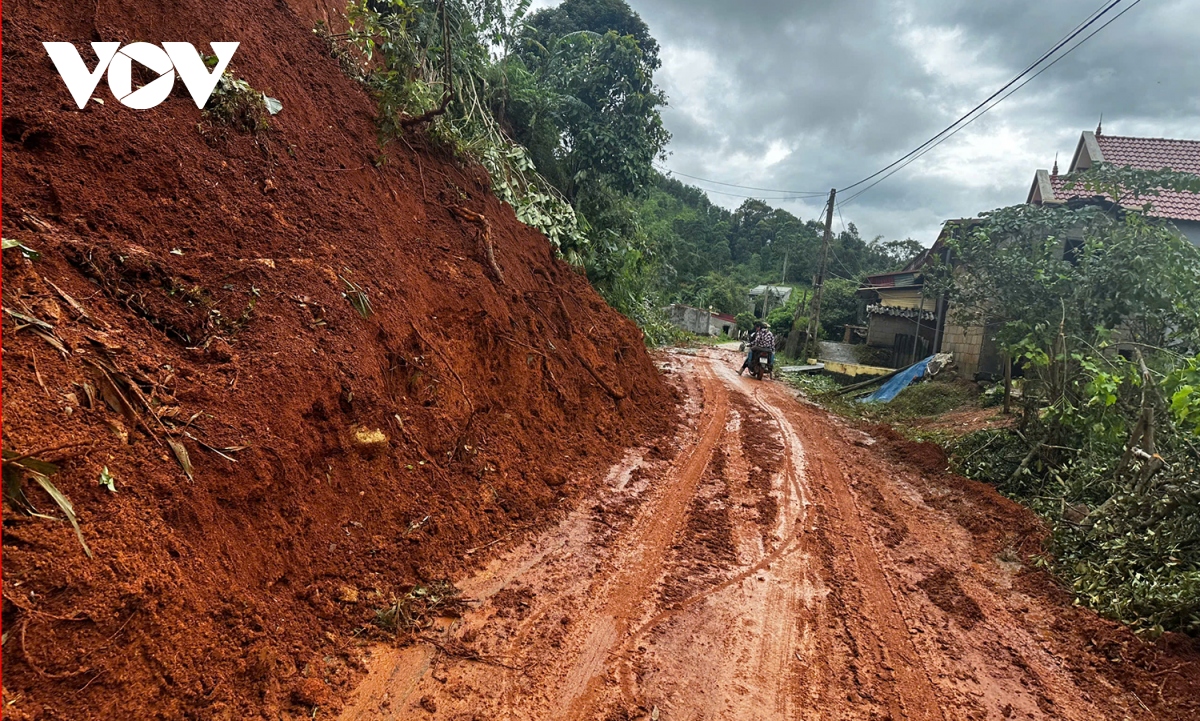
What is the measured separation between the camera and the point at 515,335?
6.27 m

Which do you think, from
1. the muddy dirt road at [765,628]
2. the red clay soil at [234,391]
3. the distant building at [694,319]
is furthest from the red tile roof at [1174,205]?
the distant building at [694,319]

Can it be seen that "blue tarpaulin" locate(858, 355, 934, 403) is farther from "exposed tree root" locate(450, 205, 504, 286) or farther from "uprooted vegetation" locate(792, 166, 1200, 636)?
"exposed tree root" locate(450, 205, 504, 286)

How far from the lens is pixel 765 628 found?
11.3 feet

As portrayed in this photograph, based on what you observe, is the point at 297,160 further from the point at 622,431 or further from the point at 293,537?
the point at 622,431

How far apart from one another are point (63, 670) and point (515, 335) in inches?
184

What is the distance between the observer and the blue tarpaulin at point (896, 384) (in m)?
13.1

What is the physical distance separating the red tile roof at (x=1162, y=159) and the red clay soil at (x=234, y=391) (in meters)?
14.0

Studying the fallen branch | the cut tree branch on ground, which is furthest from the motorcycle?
the fallen branch

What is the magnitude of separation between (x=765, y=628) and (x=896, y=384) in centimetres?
1189

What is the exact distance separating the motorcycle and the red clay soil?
425 inches

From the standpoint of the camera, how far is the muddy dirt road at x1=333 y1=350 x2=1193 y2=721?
2.78m

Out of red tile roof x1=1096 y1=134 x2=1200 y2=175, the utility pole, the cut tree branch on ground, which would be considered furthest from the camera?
the utility pole

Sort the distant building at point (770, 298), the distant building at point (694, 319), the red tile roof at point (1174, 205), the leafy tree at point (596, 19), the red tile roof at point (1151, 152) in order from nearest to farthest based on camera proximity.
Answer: the red tile roof at point (1174, 205), the red tile roof at point (1151, 152), the leafy tree at point (596, 19), the distant building at point (694, 319), the distant building at point (770, 298)

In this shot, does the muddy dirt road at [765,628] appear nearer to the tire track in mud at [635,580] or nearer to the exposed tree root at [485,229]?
the tire track in mud at [635,580]
